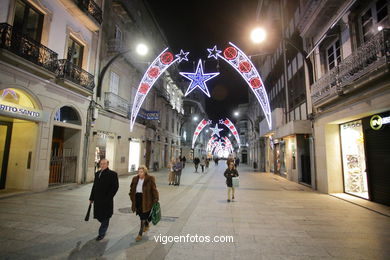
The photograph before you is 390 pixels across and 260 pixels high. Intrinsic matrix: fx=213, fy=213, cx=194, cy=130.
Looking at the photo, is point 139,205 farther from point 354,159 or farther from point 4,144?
point 354,159

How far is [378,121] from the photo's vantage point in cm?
841

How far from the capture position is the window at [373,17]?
25.5ft

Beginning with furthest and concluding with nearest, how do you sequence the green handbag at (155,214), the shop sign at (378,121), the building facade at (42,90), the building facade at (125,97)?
the building facade at (125,97) → the building facade at (42,90) → the shop sign at (378,121) → the green handbag at (155,214)

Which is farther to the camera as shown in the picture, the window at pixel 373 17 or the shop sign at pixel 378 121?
the shop sign at pixel 378 121

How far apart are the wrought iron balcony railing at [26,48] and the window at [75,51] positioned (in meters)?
2.01

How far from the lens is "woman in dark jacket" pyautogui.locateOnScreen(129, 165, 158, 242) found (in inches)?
194

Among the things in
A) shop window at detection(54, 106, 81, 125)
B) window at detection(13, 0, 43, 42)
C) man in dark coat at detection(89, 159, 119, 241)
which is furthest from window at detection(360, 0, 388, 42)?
shop window at detection(54, 106, 81, 125)

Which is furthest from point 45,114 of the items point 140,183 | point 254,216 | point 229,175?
point 254,216

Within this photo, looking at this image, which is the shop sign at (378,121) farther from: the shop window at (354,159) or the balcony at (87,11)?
the balcony at (87,11)

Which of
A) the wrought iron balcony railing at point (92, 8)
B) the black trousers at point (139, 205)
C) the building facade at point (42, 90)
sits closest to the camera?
the black trousers at point (139, 205)

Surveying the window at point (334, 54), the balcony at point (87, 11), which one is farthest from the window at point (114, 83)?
the window at point (334, 54)

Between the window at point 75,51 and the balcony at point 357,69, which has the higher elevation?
the window at point 75,51

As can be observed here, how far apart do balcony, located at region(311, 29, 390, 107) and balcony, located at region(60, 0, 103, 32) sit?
13.8m

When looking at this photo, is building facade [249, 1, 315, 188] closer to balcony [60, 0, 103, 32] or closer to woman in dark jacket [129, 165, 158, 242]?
woman in dark jacket [129, 165, 158, 242]
